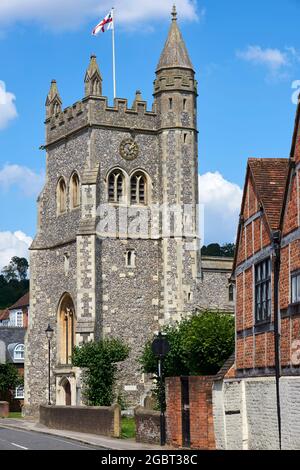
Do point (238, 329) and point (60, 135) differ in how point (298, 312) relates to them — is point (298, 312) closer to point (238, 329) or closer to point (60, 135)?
point (238, 329)

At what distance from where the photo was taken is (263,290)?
2928cm

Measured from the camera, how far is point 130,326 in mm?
59406

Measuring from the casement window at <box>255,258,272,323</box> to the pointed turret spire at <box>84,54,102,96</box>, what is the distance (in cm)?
3276

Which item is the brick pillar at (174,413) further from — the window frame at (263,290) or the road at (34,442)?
the window frame at (263,290)

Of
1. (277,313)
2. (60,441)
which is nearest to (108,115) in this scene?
(60,441)

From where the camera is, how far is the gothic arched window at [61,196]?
63.4 meters

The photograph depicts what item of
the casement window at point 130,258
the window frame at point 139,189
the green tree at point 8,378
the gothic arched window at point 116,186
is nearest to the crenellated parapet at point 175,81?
the window frame at point 139,189

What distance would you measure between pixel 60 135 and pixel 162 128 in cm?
661

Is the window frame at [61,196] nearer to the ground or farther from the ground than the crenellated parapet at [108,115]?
nearer to the ground

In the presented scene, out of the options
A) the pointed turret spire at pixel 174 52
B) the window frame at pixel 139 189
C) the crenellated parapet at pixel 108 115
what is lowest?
the window frame at pixel 139 189

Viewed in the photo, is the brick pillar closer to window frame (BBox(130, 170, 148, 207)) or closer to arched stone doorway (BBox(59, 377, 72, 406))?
arched stone doorway (BBox(59, 377, 72, 406))

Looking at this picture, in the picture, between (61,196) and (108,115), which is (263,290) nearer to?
(108,115)

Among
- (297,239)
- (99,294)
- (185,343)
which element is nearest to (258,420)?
(297,239)

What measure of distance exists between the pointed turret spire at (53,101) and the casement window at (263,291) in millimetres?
38063
